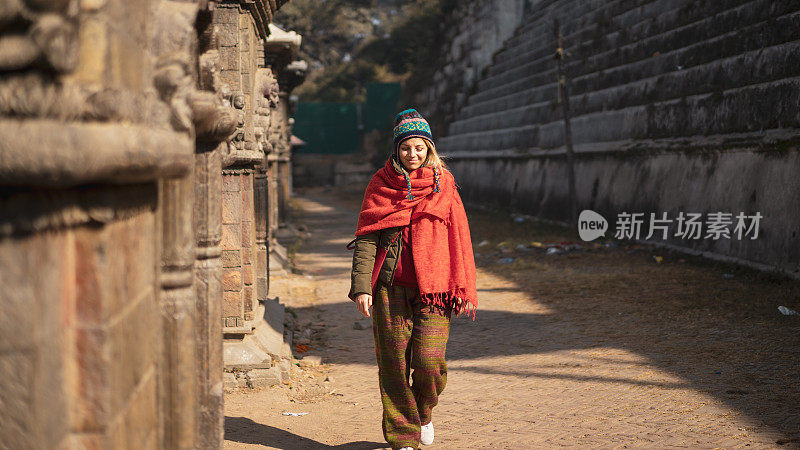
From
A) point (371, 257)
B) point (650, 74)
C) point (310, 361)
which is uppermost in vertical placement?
point (650, 74)

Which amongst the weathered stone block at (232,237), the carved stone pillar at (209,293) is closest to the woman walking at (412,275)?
the carved stone pillar at (209,293)

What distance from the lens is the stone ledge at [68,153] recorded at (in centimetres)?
155

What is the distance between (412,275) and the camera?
4.34 m

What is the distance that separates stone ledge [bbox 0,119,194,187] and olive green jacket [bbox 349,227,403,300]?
8.21 feet

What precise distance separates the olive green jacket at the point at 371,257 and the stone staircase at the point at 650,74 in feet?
25.5

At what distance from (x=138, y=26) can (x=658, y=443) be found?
12.0ft

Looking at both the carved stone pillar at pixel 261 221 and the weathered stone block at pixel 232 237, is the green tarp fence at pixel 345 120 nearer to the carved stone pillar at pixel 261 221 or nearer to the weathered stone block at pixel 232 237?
the carved stone pillar at pixel 261 221

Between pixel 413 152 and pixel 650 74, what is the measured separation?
38.4 feet

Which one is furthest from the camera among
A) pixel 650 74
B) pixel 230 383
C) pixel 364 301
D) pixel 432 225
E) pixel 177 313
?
pixel 650 74

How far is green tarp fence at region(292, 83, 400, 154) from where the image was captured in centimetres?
3800

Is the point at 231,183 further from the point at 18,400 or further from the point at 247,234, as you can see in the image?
the point at 18,400

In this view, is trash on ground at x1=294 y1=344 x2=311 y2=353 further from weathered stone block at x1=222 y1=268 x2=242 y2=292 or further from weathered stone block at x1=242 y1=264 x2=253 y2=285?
weathered stone block at x1=222 y1=268 x2=242 y2=292

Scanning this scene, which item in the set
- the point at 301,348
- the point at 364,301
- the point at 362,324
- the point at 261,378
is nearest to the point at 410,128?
the point at 364,301

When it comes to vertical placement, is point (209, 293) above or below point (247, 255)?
above
